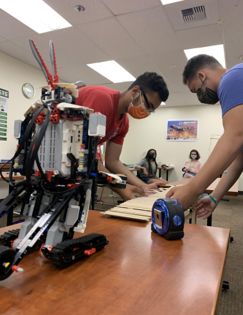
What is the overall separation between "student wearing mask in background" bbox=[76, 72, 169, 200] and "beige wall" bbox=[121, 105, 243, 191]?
6.83 m

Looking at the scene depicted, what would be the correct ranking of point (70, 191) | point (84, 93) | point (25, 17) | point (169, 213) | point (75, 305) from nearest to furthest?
1. point (75, 305)
2. point (70, 191)
3. point (169, 213)
4. point (84, 93)
5. point (25, 17)

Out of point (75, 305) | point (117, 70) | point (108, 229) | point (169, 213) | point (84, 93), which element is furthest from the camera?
point (117, 70)

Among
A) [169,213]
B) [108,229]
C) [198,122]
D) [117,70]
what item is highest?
[117,70]

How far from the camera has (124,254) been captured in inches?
30.0

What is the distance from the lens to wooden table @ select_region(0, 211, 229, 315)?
48 cm

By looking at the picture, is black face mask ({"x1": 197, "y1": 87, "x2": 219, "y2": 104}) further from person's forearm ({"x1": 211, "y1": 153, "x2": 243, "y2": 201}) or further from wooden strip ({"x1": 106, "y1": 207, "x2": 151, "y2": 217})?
wooden strip ({"x1": 106, "y1": 207, "x2": 151, "y2": 217})

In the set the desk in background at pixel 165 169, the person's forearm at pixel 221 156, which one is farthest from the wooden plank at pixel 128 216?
the desk in background at pixel 165 169

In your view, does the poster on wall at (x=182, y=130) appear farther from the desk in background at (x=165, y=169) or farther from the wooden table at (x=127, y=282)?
the wooden table at (x=127, y=282)

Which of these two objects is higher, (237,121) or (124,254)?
(237,121)

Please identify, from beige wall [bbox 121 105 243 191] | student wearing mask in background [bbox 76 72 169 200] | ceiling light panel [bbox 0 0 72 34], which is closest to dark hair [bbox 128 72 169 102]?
student wearing mask in background [bbox 76 72 169 200]

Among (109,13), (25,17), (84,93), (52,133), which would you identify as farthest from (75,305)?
(25,17)

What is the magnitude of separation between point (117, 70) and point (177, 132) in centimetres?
402

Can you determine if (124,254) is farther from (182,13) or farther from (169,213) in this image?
(182,13)

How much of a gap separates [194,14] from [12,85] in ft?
11.4
